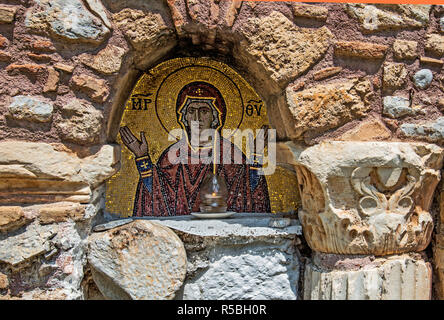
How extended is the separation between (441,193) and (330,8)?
1.18 metres

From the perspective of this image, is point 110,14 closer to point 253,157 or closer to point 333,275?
point 253,157

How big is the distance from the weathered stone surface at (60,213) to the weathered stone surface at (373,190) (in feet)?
3.86

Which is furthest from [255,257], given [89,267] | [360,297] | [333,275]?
[89,267]

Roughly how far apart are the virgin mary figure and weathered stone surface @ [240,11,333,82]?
0.64m

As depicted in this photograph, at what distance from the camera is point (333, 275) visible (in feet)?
6.07

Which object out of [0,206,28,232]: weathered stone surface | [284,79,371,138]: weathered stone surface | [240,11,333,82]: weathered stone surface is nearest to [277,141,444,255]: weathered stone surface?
[284,79,371,138]: weathered stone surface

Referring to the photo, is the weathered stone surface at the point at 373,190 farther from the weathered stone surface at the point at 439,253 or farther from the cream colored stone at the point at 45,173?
the cream colored stone at the point at 45,173

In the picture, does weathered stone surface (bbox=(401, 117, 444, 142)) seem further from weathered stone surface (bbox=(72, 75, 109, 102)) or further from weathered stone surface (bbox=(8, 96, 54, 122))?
weathered stone surface (bbox=(8, 96, 54, 122))

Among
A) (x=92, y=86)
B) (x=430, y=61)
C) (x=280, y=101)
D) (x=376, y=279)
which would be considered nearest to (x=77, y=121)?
(x=92, y=86)

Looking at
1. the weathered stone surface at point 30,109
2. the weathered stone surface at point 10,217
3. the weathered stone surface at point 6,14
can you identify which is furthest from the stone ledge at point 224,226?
the weathered stone surface at point 6,14

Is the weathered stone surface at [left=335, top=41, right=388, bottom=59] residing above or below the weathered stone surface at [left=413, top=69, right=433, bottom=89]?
above

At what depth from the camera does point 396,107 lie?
5.93 ft

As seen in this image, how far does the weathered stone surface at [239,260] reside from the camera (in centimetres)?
201

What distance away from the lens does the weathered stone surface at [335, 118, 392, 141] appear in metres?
1.80
